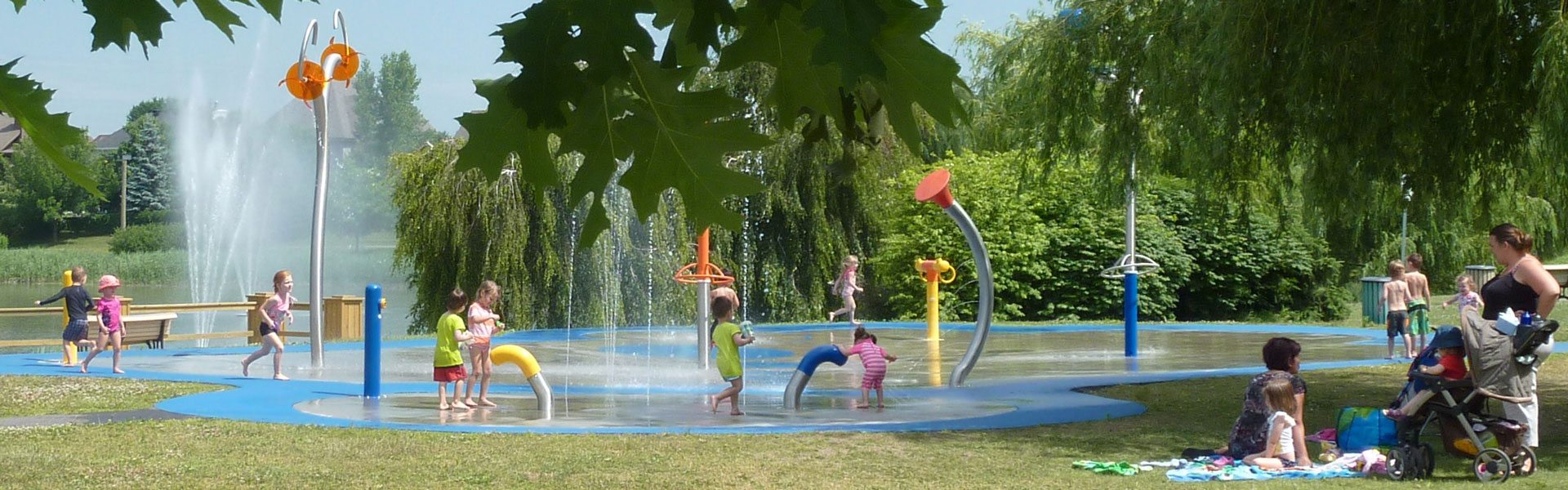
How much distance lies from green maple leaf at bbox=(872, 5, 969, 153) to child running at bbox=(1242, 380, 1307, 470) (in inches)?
236

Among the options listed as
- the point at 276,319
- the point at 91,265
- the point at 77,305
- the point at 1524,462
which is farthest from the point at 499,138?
the point at 91,265

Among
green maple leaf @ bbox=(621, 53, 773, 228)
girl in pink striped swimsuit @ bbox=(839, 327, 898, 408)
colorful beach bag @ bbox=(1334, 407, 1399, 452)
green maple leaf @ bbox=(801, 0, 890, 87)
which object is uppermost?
green maple leaf @ bbox=(801, 0, 890, 87)

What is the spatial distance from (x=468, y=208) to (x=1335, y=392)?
50.3 ft

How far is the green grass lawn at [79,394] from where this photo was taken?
432 inches

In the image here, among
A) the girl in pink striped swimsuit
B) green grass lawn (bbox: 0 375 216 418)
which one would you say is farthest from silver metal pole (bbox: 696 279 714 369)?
green grass lawn (bbox: 0 375 216 418)

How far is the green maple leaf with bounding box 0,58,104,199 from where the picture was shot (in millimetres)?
2270

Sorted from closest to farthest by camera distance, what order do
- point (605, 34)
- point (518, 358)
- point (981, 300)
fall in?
point (605, 34)
point (518, 358)
point (981, 300)

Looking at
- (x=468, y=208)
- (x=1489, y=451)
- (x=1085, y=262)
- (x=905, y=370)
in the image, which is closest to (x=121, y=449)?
(x=1489, y=451)

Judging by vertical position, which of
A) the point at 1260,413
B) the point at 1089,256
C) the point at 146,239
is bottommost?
the point at 1260,413

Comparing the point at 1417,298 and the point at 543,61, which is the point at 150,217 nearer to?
the point at 1417,298

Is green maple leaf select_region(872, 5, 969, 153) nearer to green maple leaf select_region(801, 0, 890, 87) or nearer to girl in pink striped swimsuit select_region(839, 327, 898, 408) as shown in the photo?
green maple leaf select_region(801, 0, 890, 87)

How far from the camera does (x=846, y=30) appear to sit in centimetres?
189

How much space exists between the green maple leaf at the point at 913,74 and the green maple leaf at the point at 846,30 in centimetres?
5

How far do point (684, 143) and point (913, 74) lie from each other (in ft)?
1.15
